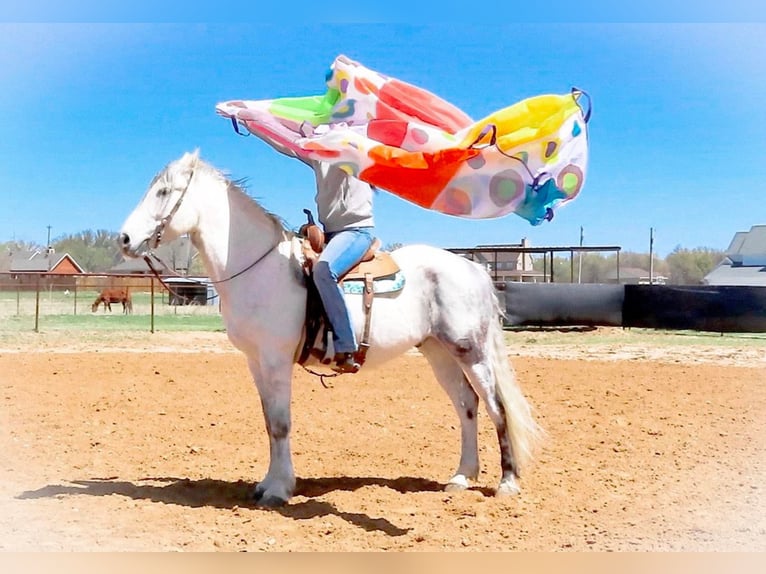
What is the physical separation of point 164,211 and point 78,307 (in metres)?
20.8

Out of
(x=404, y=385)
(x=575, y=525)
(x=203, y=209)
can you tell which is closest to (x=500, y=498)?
(x=575, y=525)

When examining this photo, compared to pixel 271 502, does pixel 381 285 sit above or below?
above

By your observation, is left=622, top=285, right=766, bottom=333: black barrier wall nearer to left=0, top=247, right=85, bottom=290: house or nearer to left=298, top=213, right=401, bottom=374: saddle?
left=298, top=213, right=401, bottom=374: saddle

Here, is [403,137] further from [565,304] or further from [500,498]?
[565,304]

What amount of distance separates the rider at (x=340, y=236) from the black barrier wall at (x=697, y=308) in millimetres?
12756

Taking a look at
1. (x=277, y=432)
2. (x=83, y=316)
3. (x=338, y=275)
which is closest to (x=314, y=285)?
(x=338, y=275)

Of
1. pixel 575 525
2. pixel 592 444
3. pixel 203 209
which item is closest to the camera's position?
pixel 575 525

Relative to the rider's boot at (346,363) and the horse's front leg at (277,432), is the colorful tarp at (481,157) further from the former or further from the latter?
the horse's front leg at (277,432)

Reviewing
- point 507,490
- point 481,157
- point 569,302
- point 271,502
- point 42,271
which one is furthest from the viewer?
point 569,302

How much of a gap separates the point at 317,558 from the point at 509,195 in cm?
237

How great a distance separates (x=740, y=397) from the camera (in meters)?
8.60

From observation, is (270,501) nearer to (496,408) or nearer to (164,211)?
(496,408)

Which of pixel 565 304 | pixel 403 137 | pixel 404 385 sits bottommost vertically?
pixel 404 385

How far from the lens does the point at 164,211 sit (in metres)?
4.38
